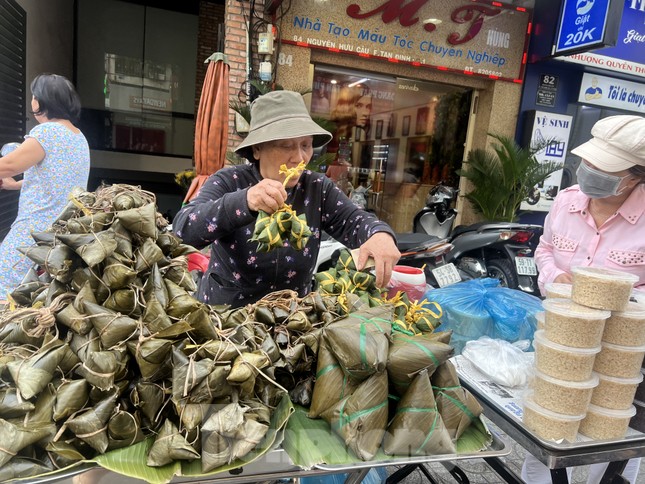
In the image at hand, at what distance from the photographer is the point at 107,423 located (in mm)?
1021

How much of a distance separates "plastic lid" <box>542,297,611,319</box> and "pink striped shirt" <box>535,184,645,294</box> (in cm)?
70

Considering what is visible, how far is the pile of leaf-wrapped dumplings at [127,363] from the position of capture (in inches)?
39.5

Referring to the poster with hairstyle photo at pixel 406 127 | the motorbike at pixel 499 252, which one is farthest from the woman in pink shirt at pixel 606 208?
the poster with hairstyle photo at pixel 406 127

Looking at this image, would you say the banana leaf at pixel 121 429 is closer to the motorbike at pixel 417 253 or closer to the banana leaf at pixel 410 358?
the banana leaf at pixel 410 358

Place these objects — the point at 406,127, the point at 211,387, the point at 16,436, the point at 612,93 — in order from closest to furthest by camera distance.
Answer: the point at 16,436
the point at 211,387
the point at 612,93
the point at 406,127

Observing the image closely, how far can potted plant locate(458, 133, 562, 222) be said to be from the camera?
6.64 meters

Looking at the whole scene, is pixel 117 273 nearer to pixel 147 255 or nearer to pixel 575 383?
pixel 147 255

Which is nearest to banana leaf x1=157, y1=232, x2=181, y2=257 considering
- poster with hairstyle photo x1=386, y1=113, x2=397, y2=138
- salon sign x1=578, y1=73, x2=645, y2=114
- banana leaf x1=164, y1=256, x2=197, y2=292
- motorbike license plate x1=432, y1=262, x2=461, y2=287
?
banana leaf x1=164, y1=256, x2=197, y2=292

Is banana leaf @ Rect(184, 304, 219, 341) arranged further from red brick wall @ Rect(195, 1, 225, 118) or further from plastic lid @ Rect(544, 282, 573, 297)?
red brick wall @ Rect(195, 1, 225, 118)

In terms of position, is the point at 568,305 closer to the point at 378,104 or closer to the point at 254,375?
the point at 254,375

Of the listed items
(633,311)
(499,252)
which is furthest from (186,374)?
(499,252)

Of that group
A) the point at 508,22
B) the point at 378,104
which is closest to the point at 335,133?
the point at 378,104

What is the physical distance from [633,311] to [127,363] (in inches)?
59.5

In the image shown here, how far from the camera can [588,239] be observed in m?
2.01
